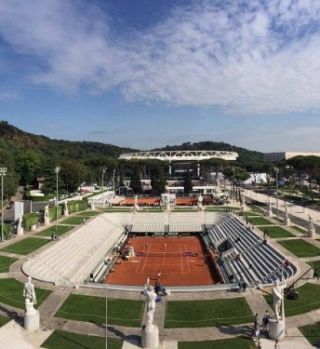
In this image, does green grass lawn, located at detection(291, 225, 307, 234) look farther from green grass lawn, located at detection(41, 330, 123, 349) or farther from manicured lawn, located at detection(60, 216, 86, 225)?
green grass lawn, located at detection(41, 330, 123, 349)

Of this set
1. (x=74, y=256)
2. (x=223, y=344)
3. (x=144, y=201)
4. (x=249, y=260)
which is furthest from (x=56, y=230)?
(x=144, y=201)

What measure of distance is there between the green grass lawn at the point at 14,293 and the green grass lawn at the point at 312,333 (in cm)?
1586

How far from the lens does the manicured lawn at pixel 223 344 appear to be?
20328mm

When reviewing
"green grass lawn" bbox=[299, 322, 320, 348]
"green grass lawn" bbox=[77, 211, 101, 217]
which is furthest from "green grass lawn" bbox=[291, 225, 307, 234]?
"green grass lawn" bbox=[77, 211, 101, 217]

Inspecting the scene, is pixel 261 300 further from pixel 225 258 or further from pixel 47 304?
pixel 225 258

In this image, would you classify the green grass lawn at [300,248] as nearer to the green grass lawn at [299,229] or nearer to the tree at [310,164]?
the green grass lawn at [299,229]

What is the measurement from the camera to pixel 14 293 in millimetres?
28141

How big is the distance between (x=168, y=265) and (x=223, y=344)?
1044 inches

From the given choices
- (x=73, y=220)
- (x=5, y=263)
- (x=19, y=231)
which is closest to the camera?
(x=5, y=263)

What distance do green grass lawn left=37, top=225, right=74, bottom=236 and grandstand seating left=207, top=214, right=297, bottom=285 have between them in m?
19.7

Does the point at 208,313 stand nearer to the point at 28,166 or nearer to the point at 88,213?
the point at 88,213

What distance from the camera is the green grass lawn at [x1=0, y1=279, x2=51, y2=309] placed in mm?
26284

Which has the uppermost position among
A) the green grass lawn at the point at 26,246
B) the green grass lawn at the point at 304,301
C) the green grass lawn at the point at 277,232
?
the green grass lawn at the point at 277,232

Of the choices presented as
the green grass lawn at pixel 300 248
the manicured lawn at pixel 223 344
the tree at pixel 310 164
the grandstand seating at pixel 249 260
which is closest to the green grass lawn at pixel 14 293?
the manicured lawn at pixel 223 344
